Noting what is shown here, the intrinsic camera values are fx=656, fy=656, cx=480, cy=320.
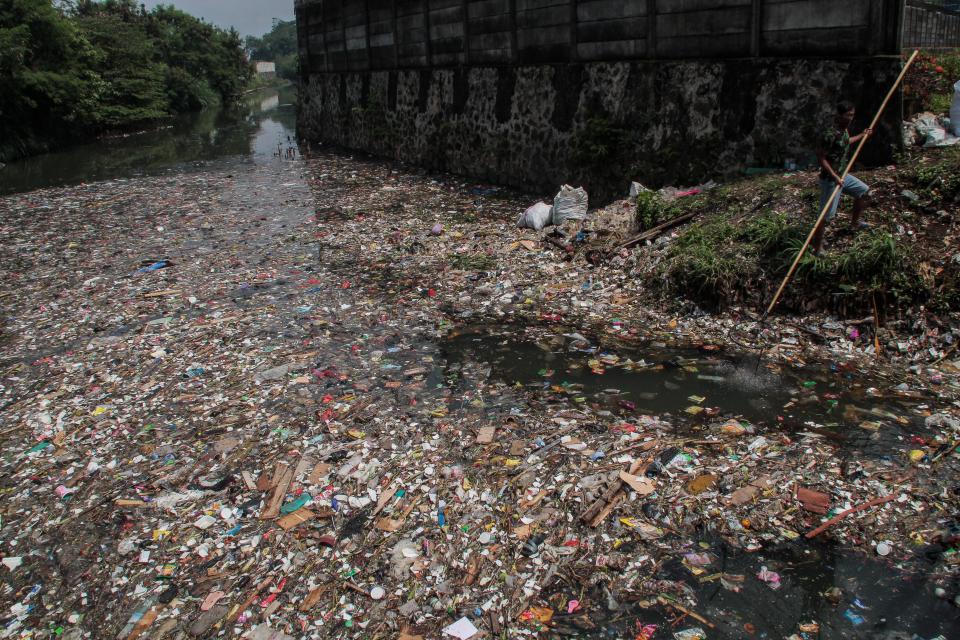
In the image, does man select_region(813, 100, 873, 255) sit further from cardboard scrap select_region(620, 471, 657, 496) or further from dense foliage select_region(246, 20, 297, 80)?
dense foliage select_region(246, 20, 297, 80)

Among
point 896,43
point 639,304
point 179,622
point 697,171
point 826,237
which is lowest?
point 179,622

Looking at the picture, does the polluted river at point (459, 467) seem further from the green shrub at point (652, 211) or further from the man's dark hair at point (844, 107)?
the man's dark hair at point (844, 107)

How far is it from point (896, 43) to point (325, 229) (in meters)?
6.81

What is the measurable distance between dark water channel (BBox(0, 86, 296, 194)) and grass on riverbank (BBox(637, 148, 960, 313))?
1350 centimetres

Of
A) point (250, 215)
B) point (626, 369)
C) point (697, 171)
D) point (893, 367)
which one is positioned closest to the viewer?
point (893, 367)

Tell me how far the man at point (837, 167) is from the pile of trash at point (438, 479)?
110 centimetres

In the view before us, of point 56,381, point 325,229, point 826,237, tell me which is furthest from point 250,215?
point 826,237

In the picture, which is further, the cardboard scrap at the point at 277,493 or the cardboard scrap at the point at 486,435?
the cardboard scrap at the point at 486,435

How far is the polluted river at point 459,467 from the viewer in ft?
9.57

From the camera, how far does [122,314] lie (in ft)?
21.5

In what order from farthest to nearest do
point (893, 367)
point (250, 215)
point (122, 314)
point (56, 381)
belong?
point (250, 215) → point (122, 314) → point (56, 381) → point (893, 367)

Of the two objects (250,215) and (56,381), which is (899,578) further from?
(250,215)

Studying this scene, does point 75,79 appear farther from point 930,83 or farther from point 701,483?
point 701,483

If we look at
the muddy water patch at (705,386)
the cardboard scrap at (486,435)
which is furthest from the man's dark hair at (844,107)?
the cardboard scrap at (486,435)
